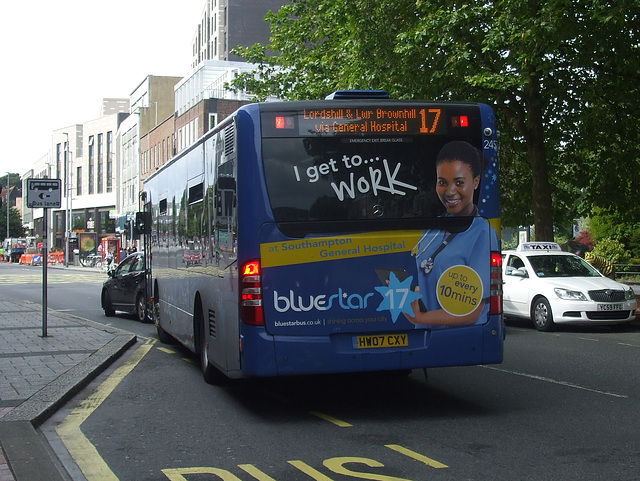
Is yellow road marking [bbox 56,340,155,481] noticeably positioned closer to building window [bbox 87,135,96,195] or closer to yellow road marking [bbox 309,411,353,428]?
yellow road marking [bbox 309,411,353,428]

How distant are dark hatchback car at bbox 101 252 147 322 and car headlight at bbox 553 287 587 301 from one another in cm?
861

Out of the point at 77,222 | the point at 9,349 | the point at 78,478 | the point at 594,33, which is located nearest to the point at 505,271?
the point at 594,33

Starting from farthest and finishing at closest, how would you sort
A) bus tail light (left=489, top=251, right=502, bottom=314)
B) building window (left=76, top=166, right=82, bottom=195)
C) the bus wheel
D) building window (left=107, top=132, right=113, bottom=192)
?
building window (left=76, top=166, right=82, bottom=195) < building window (left=107, top=132, right=113, bottom=192) < the bus wheel < bus tail light (left=489, top=251, right=502, bottom=314)

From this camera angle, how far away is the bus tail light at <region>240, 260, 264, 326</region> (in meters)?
7.95

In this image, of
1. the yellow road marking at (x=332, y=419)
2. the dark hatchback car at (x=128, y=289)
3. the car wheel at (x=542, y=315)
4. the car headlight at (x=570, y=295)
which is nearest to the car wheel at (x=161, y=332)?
the dark hatchback car at (x=128, y=289)

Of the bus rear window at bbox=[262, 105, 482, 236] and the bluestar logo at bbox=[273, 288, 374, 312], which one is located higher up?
the bus rear window at bbox=[262, 105, 482, 236]

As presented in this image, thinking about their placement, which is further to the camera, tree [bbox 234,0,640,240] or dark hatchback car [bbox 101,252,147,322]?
dark hatchback car [bbox 101,252,147,322]

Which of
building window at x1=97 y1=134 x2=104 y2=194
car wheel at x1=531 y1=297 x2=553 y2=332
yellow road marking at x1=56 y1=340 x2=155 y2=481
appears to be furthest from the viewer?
building window at x1=97 y1=134 x2=104 y2=194

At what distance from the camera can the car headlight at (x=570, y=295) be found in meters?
17.6

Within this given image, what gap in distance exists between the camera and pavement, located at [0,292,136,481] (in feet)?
21.0

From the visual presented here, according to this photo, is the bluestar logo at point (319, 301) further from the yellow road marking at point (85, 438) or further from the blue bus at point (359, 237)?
the yellow road marking at point (85, 438)

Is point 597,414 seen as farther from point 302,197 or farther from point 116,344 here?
point 116,344

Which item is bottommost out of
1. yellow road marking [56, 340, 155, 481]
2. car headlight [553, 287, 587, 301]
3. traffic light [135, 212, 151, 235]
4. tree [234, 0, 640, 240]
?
yellow road marking [56, 340, 155, 481]

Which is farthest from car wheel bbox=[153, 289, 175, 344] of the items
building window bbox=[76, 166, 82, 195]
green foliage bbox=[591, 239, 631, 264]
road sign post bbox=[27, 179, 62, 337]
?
building window bbox=[76, 166, 82, 195]
